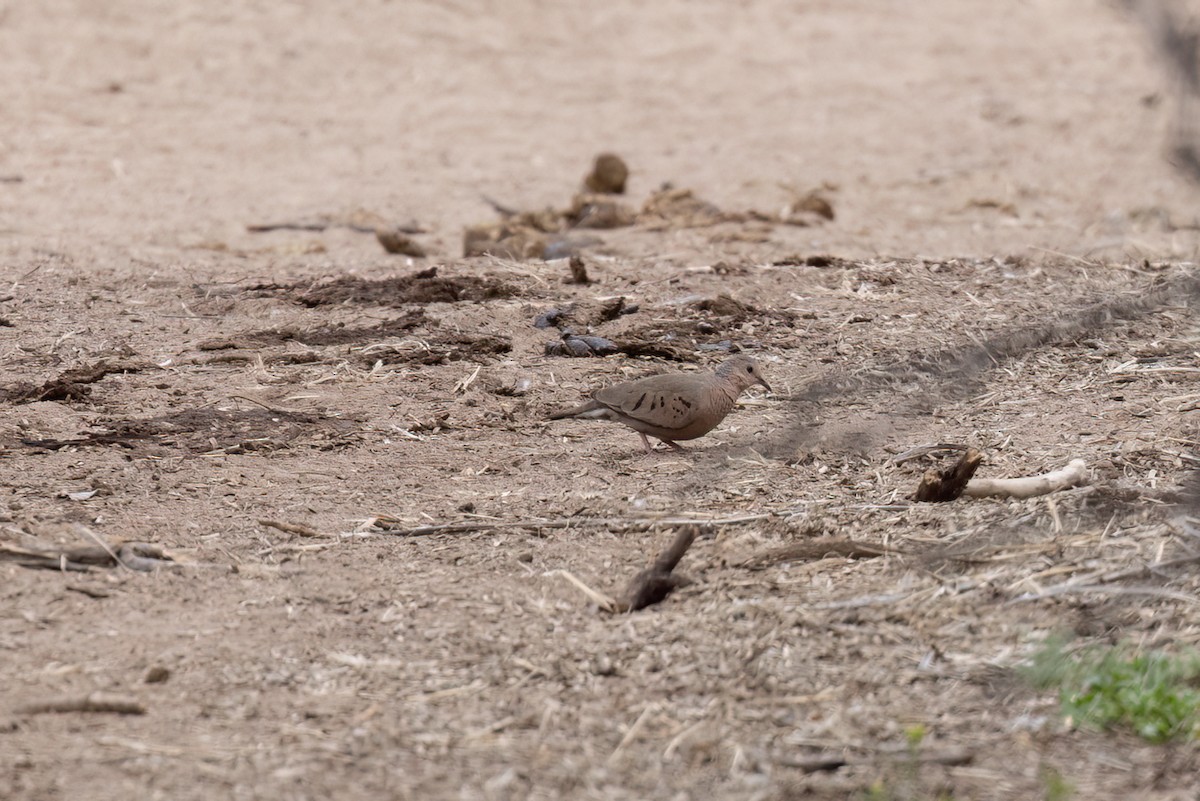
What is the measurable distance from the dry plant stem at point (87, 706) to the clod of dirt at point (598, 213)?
6063 millimetres

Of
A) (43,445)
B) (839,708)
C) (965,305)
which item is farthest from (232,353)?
(839,708)

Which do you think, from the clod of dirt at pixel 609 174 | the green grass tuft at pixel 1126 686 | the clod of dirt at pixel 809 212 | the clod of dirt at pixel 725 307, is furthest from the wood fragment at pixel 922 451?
the clod of dirt at pixel 609 174

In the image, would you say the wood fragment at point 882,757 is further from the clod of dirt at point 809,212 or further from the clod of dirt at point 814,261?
the clod of dirt at point 809,212

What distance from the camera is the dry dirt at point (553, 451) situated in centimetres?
314

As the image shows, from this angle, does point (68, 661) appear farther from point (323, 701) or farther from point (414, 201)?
point (414, 201)

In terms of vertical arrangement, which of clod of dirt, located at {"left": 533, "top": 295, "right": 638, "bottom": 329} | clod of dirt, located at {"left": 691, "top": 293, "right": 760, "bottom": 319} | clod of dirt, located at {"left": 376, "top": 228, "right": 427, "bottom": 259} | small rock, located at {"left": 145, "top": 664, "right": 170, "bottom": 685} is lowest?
clod of dirt, located at {"left": 376, "top": 228, "right": 427, "bottom": 259}

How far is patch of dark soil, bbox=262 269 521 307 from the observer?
6.86 m

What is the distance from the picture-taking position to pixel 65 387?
560 centimetres

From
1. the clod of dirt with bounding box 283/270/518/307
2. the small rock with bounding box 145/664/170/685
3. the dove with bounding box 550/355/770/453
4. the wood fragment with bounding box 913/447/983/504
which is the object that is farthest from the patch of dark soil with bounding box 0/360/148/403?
the wood fragment with bounding box 913/447/983/504

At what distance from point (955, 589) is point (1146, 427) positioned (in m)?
1.60

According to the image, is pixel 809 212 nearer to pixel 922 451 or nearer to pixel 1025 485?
pixel 922 451

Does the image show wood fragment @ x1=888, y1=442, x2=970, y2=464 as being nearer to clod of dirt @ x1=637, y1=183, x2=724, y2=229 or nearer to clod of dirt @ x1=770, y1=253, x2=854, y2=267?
clod of dirt @ x1=770, y1=253, x2=854, y2=267

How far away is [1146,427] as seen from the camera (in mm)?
4867

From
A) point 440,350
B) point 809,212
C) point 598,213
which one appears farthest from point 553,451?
point 809,212
